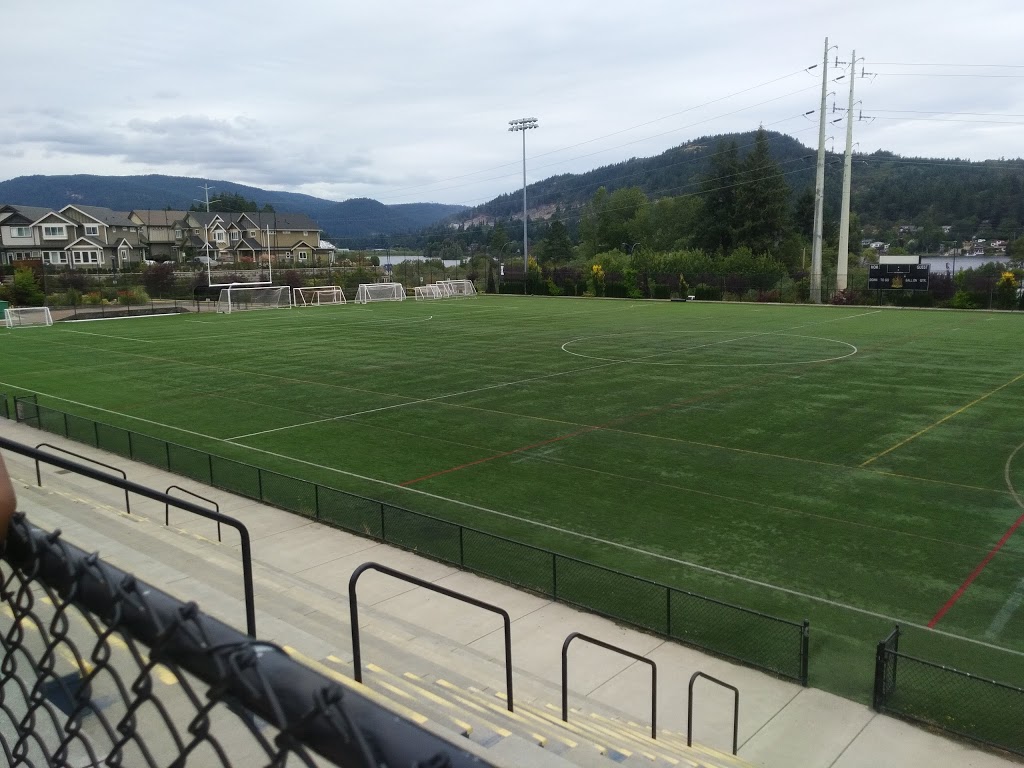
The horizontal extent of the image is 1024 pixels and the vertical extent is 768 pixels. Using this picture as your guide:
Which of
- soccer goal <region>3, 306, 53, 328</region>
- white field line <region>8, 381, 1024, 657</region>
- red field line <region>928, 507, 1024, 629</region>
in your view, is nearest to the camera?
white field line <region>8, 381, 1024, 657</region>

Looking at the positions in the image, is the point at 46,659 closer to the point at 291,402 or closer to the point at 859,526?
the point at 859,526

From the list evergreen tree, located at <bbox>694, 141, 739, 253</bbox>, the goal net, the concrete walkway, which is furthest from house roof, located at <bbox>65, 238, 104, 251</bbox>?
the concrete walkway

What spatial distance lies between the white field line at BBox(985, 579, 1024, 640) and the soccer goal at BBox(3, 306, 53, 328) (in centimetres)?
6406

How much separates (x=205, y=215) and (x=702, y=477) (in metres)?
136

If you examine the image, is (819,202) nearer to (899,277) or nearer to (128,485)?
(899,277)

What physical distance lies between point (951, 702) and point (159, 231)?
150m

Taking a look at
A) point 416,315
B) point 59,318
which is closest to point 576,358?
point 416,315

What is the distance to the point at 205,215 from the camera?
140 meters

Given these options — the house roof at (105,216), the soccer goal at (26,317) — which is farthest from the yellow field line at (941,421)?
the house roof at (105,216)

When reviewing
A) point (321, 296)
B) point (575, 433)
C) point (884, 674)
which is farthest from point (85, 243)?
point (884, 674)

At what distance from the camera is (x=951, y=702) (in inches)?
412

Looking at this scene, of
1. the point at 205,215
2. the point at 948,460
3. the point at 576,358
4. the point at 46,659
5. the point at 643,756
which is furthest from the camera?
the point at 205,215

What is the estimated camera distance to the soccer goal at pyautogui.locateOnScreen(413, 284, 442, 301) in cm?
8656

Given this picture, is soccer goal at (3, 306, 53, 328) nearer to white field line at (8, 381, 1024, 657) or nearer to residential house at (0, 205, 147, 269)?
white field line at (8, 381, 1024, 657)
